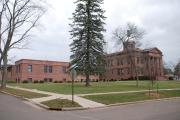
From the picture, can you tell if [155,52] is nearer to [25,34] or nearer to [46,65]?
[46,65]

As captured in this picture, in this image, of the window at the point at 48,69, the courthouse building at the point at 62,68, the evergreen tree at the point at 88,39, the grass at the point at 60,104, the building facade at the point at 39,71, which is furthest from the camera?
the window at the point at 48,69

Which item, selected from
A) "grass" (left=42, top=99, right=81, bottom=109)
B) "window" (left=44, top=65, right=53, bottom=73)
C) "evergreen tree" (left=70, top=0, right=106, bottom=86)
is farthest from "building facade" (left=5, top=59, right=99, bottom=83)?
"grass" (left=42, top=99, right=81, bottom=109)

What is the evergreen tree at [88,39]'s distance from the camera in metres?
42.3

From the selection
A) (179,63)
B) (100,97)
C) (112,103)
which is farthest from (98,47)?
(179,63)

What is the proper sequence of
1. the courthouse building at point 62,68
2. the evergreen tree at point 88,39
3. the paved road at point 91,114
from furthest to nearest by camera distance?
the courthouse building at point 62,68 < the evergreen tree at point 88,39 < the paved road at point 91,114

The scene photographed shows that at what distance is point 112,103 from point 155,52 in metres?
65.5

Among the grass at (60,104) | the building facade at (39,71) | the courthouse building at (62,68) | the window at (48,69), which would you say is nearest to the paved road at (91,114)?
the grass at (60,104)

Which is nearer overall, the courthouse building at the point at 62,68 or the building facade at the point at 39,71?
the courthouse building at the point at 62,68

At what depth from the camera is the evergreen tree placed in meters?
42.3

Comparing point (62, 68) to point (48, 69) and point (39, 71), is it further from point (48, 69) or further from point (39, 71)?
point (39, 71)

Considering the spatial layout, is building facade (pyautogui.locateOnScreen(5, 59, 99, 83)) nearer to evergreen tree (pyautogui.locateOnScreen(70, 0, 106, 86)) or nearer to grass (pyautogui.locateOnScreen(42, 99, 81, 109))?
evergreen tree (pyautogui.locateOnScreen(70, 0, 106, 86))

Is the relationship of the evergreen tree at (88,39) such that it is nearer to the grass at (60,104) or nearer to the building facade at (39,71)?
the grass at (60,104)

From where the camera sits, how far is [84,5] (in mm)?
43750

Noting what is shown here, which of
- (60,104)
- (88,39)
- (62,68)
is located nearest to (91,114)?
(60,104)
